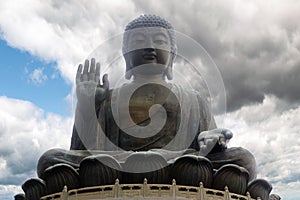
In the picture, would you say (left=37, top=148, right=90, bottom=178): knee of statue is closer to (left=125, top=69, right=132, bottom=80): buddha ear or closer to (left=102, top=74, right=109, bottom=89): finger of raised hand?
(left=102, top=74, right=109, bottom=89): finger of raised hand

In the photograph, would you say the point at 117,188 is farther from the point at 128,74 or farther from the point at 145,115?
the point at 128,74

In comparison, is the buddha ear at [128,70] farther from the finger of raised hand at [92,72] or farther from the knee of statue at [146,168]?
the knee of statue at [146,168]

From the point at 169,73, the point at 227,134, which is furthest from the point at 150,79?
the point at 227,134

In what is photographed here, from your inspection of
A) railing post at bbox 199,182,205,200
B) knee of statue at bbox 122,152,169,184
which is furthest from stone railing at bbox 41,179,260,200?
knee of statue at bbox 122,152,169,184

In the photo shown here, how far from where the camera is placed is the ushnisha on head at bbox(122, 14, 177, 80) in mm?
10695

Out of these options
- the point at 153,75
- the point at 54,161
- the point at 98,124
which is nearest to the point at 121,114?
the point at 98,124

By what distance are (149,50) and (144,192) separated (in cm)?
411

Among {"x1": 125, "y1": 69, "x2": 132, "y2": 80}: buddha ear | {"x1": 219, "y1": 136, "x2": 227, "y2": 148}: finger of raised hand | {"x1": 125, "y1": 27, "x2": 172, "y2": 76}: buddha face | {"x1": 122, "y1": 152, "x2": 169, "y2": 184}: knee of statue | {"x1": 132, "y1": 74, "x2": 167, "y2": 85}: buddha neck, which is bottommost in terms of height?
{"x1": 122, "y1": 152, "x2": 169, "y2": 184}: knee of statue

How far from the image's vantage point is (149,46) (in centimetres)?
1062

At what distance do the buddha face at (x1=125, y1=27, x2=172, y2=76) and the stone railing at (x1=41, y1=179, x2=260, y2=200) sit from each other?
3.83m

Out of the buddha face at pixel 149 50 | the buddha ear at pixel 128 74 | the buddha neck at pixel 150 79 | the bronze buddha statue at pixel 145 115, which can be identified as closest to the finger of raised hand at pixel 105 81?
the bronze buddha statue at pixel 145 115

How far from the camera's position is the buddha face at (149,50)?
10672mm

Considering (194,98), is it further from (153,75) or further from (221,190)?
(221,190)

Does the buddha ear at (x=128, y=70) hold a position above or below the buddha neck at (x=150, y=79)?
above
